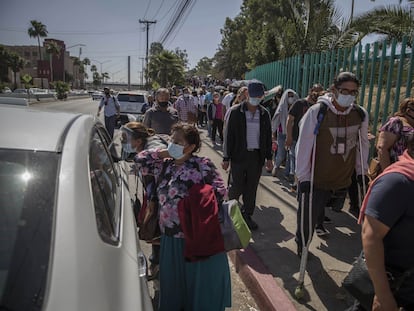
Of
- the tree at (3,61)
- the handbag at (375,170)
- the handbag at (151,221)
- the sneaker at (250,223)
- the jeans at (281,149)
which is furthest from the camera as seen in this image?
the tree at (3,61)

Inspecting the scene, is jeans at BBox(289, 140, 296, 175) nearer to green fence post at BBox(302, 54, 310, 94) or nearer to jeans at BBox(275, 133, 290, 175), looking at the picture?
jeans at BBox(275, 133, 290, 175)

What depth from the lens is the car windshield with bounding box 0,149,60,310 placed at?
1.09 m

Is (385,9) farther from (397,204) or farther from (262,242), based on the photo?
(397,204)

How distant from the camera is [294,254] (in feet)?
12.6

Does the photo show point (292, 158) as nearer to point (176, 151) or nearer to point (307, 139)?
point (307, 139)

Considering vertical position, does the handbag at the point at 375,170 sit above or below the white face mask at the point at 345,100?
below

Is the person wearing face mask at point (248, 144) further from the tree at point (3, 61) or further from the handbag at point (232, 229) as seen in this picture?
the tree at point (3, 61)

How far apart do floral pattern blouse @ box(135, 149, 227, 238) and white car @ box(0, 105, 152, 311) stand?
0.71 meters

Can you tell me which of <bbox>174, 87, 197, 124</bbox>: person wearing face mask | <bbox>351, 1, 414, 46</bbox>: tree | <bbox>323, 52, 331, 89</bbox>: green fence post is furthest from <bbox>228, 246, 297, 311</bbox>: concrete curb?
<bbox>351, 1, 414, 46</bbox>: tree

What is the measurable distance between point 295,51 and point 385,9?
4.03 m

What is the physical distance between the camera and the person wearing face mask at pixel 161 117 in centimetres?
529

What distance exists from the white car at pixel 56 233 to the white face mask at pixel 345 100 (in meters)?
2.39

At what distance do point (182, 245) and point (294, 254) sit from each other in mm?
1825

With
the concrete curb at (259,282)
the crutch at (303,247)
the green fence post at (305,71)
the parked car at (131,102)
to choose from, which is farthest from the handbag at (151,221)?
the parked car at (131,102)
